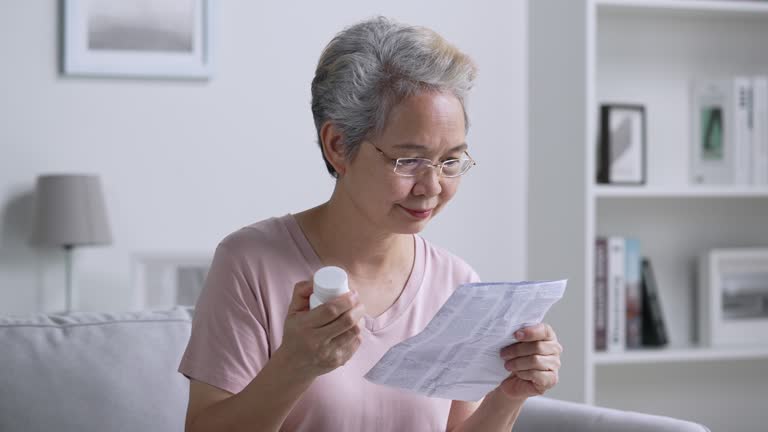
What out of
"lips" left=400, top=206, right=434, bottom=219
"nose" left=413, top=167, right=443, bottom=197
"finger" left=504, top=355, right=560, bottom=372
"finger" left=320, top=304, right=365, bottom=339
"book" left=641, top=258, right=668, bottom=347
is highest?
"nose" left=413, top=167, right=443, bottom=197

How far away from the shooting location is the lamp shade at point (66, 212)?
9.15ft

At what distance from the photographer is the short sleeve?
1.41 m

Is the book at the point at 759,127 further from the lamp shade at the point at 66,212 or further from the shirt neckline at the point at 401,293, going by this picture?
the lamp shade at the point at 66,212

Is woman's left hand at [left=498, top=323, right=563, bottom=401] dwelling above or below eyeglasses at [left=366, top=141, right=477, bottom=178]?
below

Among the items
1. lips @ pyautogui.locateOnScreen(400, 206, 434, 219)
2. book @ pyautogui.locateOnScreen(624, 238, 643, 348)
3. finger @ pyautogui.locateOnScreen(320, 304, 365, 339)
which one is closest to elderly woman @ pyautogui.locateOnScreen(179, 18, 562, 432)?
lips @ pyautogui.locateOnScreen(400, 206, 434, 219)

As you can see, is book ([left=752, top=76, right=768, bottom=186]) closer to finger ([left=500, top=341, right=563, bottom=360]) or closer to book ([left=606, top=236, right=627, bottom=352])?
book ([left=606, top=236, right=627, bottom=352])

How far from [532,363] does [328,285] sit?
0.35 metres

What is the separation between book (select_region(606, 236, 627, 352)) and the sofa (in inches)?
43.9

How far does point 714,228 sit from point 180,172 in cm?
171

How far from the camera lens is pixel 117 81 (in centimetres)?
301

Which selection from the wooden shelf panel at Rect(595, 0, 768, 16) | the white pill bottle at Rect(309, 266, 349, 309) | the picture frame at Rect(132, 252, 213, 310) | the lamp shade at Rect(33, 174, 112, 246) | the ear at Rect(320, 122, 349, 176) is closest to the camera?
the white pill bottle at Rect(309, 266, 349, 309)

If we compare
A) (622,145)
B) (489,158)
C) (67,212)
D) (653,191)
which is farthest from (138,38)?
(653,191)

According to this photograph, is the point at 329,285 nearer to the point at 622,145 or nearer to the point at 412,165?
the point at 412,165

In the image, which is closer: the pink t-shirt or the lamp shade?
the pink t-shirt
